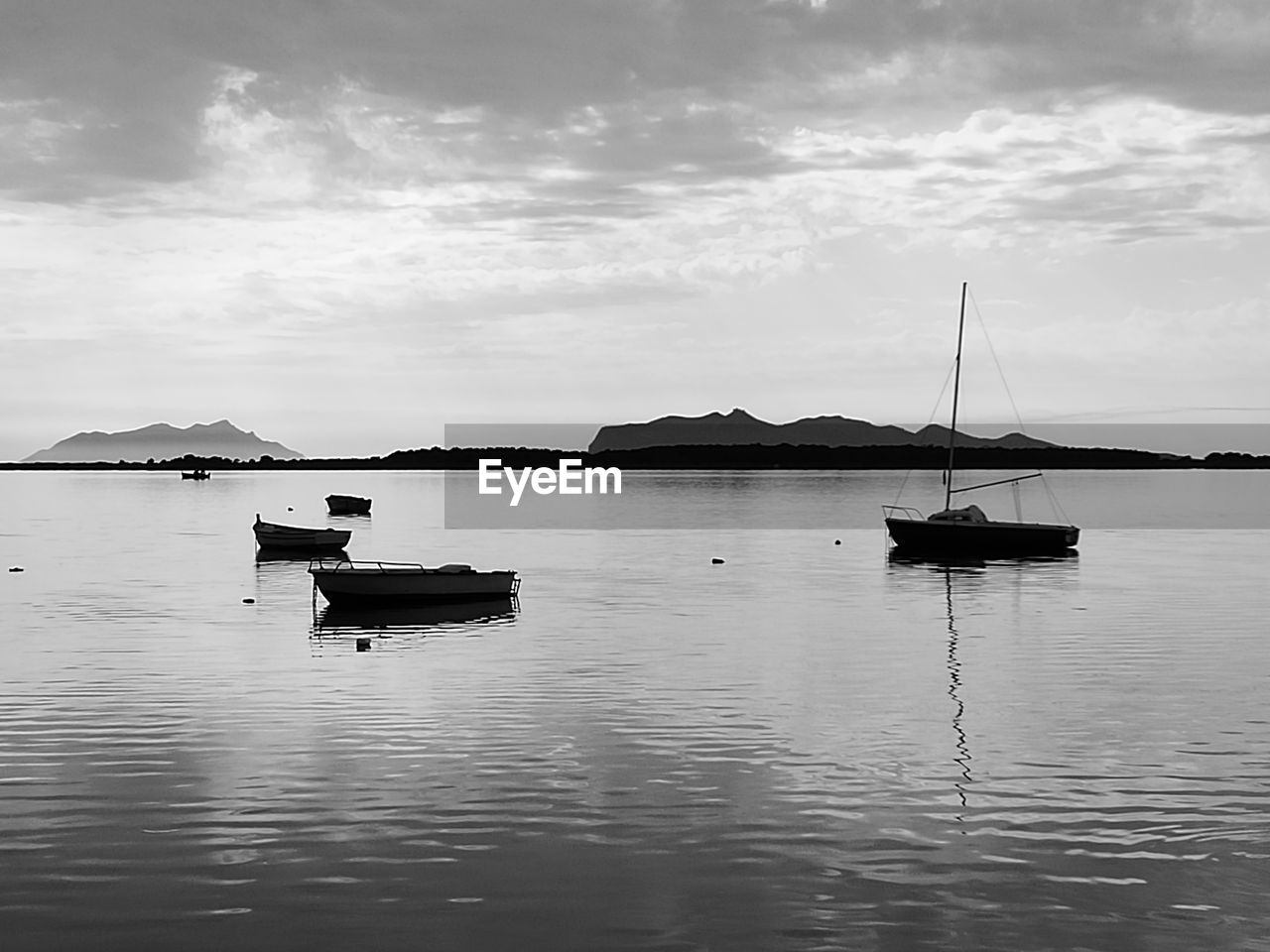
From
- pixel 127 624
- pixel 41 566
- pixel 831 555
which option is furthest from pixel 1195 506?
pixel 127 624

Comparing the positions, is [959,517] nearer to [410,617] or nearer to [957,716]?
[410,617]

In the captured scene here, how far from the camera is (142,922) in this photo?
620 inches

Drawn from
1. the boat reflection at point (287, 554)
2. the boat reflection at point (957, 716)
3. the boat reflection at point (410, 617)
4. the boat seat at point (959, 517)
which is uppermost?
the boat seat at point (959, 517)

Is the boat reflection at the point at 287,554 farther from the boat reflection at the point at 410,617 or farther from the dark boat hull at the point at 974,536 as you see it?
the dark boat hull at the point at 974,536

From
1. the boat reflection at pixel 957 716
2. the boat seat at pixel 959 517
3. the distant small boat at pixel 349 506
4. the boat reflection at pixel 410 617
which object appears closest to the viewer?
the boat reflection at pixel 957 716

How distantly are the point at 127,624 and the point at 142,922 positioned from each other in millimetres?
36044

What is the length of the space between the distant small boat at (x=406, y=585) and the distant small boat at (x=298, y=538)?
36.1 meters

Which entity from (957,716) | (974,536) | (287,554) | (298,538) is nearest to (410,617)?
(957,716)

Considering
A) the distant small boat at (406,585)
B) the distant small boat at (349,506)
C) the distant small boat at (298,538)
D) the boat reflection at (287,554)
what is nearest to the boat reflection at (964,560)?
the distant small boat at (406,585)

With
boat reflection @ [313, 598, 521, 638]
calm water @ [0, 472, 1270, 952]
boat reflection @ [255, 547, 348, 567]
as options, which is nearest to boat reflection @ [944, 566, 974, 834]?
calm water @ [0, 472, 1270, 952]

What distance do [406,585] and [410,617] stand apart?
7.93ft

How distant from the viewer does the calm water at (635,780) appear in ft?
52.5

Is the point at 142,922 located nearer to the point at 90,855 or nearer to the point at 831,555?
the point at 90,855

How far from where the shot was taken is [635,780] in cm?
2320
